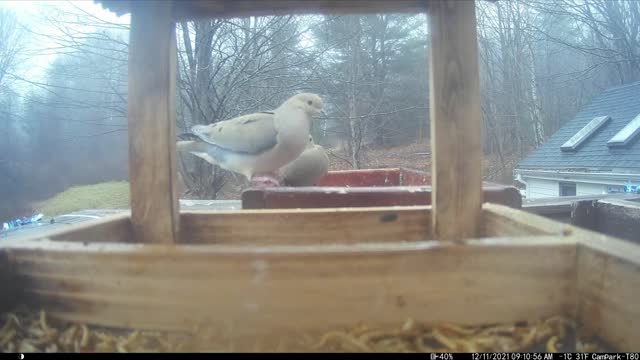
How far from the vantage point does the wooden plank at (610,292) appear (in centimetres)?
43

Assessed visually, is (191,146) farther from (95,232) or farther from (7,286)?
(7,286)

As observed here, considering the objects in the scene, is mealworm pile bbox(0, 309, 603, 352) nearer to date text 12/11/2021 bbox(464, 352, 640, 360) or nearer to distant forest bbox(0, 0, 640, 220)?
date text 12/11/2021 bbox(464, 352, 640, 360)

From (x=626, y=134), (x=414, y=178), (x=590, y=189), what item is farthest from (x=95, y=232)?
(x=626, y=134)

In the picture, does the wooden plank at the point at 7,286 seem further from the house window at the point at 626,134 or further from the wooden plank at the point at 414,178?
the house window at the point at 626,134

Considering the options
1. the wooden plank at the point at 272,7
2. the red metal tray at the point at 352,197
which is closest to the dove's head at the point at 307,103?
the red metal tray at the point at 352,197

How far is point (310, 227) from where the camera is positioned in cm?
77

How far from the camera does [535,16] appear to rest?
477 cm

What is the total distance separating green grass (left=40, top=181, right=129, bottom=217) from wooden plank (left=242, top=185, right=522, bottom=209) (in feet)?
5.29

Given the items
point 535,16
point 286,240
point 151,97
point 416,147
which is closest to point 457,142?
point 286,240

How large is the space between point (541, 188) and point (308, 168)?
182 inches

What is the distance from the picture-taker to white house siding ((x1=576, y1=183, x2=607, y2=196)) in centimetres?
421

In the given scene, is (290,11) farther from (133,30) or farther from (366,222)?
(366,222)

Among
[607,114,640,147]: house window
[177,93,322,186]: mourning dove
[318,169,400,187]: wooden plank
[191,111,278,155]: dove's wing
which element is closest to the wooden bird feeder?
[177,93,322,186]: mourning dove

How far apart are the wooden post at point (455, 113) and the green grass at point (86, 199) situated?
2.19 metres
